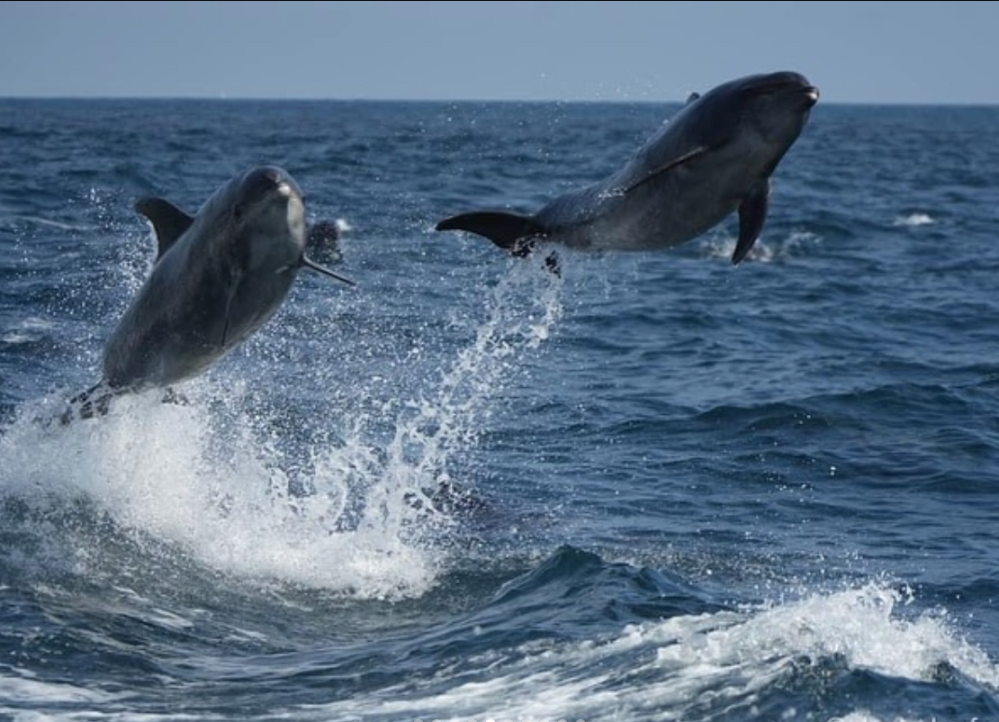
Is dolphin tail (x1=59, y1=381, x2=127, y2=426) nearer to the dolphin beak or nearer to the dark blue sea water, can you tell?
the dark blue sea water

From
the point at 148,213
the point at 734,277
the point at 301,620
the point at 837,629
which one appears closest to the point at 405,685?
the point at 301,620

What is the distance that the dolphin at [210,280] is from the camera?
11.6m

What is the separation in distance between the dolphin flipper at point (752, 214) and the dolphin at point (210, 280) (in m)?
2.34

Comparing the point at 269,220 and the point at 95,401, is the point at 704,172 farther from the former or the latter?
the point at 95,401

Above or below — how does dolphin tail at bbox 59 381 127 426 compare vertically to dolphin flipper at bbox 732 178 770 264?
below

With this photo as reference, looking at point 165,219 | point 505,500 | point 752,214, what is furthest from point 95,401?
point 752,214

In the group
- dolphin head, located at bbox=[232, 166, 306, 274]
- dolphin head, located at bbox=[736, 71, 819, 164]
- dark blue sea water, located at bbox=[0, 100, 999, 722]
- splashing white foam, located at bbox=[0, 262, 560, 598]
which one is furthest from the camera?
splashing white foam, located at bbox=[0, 262, 560, 598]

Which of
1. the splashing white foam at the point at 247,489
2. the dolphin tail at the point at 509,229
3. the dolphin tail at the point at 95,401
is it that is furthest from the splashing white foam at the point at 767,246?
the dolphin tail at the point at 509,229

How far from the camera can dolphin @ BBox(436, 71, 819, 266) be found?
10609 mm

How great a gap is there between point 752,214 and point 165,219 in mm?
4245

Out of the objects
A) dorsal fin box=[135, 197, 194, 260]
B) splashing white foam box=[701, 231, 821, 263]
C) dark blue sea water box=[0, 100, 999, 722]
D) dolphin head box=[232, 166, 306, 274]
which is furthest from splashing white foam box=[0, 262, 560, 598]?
splashing white foam box=[701, 231, 821, 263]

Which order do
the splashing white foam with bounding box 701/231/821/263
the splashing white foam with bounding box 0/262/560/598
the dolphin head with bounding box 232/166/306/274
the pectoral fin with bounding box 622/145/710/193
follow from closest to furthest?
1. the pectoral fin with bounding box 622/145/710/193
2. the dolphin head with bounding box 232/166/306/274
3. the splashing white foam with bounding box 0/262/560/598
4. the splashing white foam with bounding box 701/231/821/263

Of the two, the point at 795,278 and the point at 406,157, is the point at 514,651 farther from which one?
the point at 406,157

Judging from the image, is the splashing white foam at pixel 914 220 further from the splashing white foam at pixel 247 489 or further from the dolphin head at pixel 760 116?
the dolphin head at pixel 760 116
